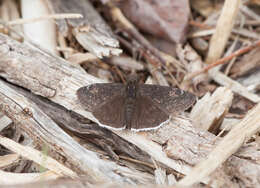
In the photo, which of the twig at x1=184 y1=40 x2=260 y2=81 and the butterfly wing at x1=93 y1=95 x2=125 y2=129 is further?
the twig at x1=184 y1=40 x2=260 y2=81

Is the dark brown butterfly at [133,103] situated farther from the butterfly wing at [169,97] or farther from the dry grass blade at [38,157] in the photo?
the dry grass blade at [38,157]

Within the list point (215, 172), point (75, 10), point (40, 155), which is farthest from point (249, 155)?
point (75, 10)

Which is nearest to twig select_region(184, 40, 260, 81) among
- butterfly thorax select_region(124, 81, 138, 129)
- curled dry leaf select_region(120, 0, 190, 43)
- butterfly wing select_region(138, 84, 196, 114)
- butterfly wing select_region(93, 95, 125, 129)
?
curled dry leaf select_region(120, 0, 190, 43)

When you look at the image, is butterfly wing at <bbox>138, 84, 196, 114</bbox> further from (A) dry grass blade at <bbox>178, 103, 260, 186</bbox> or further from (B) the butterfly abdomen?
(A) dry grass blade at <bbox>178, 103, 260, 186</bbox>

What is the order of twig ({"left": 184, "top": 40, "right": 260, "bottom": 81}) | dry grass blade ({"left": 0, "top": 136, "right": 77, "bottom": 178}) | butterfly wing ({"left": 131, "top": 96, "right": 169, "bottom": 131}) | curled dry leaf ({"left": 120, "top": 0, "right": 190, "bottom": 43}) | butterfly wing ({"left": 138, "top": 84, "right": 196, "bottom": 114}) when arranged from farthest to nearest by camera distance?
curled dry leaf ({"left": 120, "top": 0, "right": 190, "bottom": 43}), twig ({"left": 184, "top": 40, "right": 260, "bottom": 81}), butterfly wing ({"left": 138, "top": 84, "right": 196, "bottom": 114}), butterfly wing ({"left": 131, "top": 96, "right": 169, "bottom": 131}), dry grass blade ({"left": 0, "top": 136, "right": 77, "bottom": 178})

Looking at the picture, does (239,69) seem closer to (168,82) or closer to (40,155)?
(168,82)

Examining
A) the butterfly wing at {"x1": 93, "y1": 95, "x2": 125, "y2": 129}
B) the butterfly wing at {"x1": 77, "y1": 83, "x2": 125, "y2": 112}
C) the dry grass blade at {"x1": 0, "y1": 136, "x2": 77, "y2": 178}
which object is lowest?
the dry grass blade at {"x1": 0, "y1": 136, "x2": 77, "y2": 178}

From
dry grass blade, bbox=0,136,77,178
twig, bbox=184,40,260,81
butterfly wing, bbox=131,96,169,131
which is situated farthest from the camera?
twig, bbox=184,40,260,81

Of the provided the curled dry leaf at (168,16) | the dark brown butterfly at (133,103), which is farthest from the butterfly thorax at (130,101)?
the curled dry leaf at (168,16)

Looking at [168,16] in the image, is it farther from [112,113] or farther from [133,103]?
[112,113]
